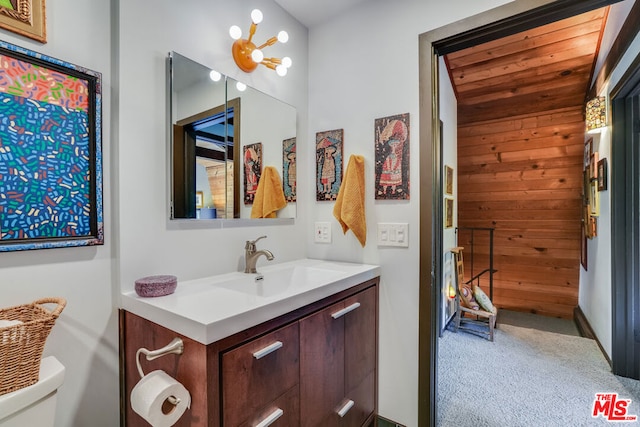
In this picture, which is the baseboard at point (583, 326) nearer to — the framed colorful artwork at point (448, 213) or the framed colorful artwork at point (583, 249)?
the framed colorful artwork at point (583, 249)

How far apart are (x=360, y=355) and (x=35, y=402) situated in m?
1.20

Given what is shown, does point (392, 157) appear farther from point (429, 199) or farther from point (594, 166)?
point (594, 166)

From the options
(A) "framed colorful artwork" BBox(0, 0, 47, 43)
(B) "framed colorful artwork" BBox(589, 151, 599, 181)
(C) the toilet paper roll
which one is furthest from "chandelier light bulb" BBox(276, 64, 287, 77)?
(B) "framed colorful artwork" BBox(589, 151, 599, 181)

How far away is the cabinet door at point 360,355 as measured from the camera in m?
1.40

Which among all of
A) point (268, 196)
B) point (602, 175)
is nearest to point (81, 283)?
point (268, 196)

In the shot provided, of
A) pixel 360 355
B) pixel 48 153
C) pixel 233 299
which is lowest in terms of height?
→ pixel 360 355

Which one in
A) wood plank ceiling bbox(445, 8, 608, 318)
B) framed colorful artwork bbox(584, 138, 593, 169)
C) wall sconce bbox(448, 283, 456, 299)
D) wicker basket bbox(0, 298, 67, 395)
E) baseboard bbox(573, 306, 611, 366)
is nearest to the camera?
wicker basket bbox(0, 298, 67, 395)

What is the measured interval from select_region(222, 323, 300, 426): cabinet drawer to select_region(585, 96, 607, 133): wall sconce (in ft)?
9.27

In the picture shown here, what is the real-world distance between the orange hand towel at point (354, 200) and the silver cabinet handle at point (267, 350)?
0.80m

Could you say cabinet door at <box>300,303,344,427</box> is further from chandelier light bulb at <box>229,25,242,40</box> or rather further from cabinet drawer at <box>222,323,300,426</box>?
chandelier light bulb at <box>229,25,242,40</box>

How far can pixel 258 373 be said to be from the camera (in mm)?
963

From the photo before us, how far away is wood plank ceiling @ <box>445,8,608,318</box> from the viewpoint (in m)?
3.04

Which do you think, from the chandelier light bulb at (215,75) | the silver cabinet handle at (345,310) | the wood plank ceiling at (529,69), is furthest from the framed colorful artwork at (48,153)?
the wood plank ceiling at (529,69)

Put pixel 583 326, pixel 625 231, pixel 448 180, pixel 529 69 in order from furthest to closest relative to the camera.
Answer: pixel 448 180 < pixel 583 326 < pixel 529 69 < pixel 625 231
